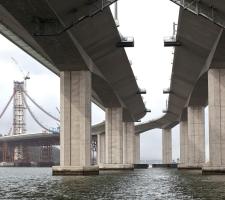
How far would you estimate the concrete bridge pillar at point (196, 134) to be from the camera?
104m

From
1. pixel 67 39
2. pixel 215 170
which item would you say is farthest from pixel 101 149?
pixel 67 39

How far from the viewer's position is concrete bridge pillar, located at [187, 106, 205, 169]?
104 metres

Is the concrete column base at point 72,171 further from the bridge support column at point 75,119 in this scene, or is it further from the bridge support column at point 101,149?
the bridge support column at point 101,149

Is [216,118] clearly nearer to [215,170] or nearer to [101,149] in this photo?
[215,170]

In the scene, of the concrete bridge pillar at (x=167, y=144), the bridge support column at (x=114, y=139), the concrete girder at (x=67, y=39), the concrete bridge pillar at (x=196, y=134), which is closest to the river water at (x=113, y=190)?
the concrete girder at (x=67, y=39)

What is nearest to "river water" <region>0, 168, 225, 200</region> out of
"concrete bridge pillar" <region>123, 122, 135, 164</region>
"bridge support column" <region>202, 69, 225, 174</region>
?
"bridge support column" <region>202, 69, 225, 174</region>

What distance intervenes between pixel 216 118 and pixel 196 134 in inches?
1664

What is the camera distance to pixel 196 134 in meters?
105

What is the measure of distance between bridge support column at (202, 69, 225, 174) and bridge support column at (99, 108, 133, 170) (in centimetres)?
4075

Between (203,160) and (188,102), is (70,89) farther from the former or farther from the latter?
(203,160)

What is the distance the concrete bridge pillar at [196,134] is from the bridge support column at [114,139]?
13.2m

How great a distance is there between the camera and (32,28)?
46094 millimetres

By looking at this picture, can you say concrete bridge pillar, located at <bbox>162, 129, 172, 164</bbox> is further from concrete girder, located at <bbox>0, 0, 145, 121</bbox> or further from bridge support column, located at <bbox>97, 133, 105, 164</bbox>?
concrete girder, located at <bbox>0, 0, 145, 121</bbox>

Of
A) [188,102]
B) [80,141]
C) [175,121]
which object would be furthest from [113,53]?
[175,121]
